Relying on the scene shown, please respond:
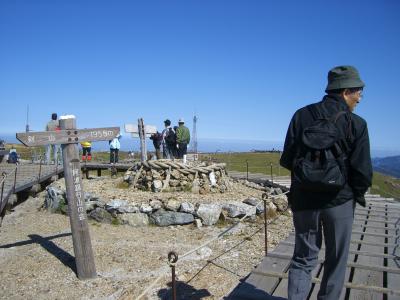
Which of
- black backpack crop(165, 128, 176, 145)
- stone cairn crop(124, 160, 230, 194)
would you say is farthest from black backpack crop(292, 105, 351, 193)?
black backpack crop(165, 128, 176, 145)

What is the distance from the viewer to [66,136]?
6844 mm

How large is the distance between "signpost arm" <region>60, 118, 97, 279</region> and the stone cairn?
4476 mm

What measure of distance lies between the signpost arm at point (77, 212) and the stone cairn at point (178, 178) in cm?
448

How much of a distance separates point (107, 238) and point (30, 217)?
3.55 m

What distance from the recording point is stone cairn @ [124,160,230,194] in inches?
448

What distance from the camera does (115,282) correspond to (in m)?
6.59

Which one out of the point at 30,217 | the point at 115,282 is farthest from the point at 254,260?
the point at 30,217

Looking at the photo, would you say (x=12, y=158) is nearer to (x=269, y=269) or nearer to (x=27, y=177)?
(x=27, y=177)

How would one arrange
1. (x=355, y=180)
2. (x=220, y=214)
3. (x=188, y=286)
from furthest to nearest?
(x=220, y=214) < (x=188, y=286) < (x=355, y=180)

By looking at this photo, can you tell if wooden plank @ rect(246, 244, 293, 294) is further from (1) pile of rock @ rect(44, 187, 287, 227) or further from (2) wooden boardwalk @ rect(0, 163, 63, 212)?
(2) wooden boardwalk @ rect(0, 163, 63, 212)

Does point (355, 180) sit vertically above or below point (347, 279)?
above

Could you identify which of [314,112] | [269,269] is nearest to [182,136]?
[269,269]

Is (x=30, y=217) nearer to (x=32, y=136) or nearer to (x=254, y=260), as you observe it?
(x=32, y=136)

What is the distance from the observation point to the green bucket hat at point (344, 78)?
10.9ft
